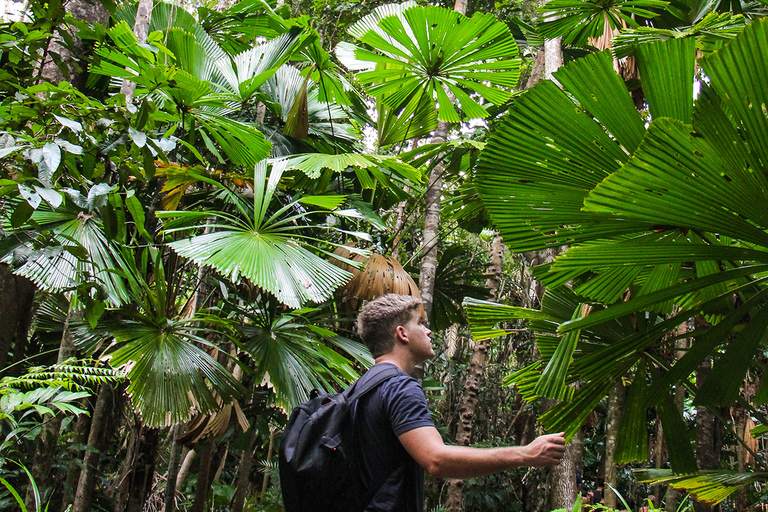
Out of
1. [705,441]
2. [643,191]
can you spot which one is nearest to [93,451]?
[643,191]

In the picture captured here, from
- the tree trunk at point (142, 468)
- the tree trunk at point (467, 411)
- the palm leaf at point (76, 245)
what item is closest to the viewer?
the palm leaf at point (76, 245)

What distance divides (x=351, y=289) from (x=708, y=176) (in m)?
2.68

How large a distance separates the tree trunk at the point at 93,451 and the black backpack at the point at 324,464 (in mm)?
3036

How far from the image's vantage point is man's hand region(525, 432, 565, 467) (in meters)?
1.31

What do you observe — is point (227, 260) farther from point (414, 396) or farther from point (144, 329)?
point (414, 396)

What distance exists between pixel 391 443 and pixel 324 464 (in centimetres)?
19

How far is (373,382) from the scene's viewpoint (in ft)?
5.28

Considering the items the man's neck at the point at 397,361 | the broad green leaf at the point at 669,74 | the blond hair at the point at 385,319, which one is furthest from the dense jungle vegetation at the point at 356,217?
the man's neck at the point at 397,361

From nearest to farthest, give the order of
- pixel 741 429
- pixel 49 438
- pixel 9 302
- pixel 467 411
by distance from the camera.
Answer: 1. pixel 9 302
2. pixel 49 438
3. pixel 467 411
4. pixel 741 429

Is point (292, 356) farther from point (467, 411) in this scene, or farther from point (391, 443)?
point (467, 411)

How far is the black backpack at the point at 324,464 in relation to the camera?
1.52 metres

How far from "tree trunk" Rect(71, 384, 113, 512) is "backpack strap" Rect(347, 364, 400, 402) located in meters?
3.11

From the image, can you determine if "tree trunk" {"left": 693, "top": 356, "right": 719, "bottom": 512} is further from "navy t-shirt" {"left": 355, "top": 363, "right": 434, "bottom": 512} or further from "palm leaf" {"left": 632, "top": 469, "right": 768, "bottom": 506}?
"navy t-shirt" {"left": 355, "top": 363, "right": 434, "bottom": 512}

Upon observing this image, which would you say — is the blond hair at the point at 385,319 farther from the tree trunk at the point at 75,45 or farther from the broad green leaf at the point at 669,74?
the tree trunk at the point at 75,45
